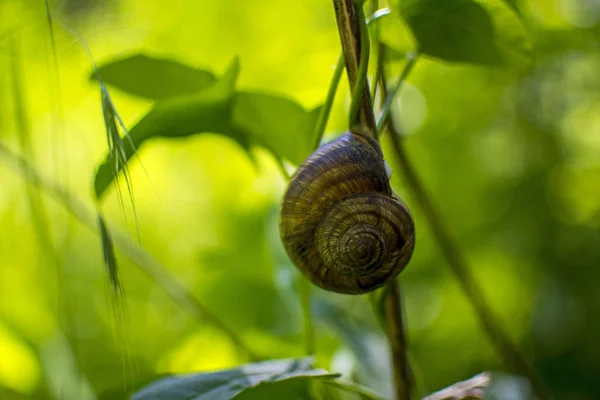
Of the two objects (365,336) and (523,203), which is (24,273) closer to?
(365,336)

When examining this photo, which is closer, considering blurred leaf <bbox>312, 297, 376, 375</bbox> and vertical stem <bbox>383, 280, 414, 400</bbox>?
vertical stem <bbox>383, 280, 414, 400</bbox>

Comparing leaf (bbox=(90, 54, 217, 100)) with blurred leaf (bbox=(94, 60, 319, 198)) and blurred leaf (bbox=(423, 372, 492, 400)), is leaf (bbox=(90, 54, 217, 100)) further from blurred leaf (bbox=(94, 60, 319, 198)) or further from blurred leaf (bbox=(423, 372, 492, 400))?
blurred leaf (bbox=(423, 372, 492, 400))

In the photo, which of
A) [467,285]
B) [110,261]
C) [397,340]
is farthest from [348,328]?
[110,261]

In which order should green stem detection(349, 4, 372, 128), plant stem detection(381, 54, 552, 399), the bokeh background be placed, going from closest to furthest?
green stem detection(349, 4, 372, 128) < plant stem detection(381, 54, 552, 399) < the bokeh background

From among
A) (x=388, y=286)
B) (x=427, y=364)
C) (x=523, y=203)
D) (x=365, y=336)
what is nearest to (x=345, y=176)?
(x=388, y=286)

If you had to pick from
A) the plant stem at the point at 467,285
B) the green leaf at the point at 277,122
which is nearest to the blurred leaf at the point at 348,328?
the plant stem at the point at 467,285

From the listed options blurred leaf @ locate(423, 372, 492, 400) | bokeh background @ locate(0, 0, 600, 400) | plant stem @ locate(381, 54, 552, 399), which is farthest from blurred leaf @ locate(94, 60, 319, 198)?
bokeh background @ locate(0, 0, 600, 400)
